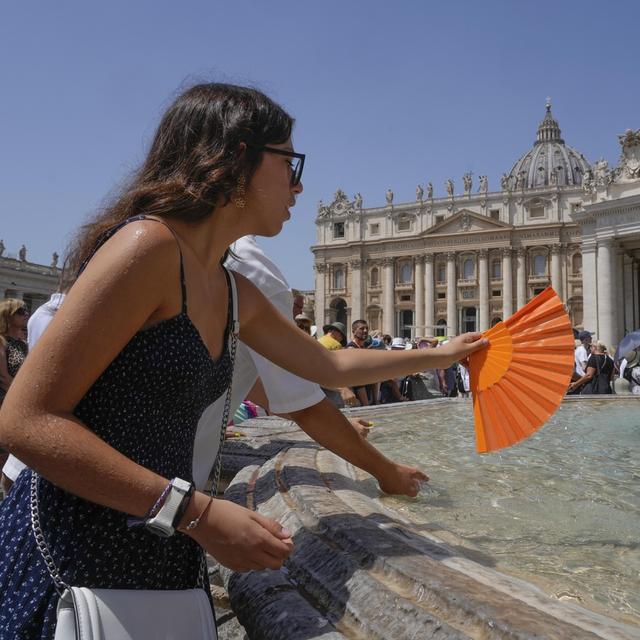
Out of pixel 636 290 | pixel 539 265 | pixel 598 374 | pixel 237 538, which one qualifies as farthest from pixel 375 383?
pixel 539 265

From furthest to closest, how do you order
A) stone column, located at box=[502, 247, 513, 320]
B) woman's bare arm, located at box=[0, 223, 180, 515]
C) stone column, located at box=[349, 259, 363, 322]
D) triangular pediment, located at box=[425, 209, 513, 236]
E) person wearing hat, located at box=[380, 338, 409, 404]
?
stone column, located at box=[349, 259, 363, 322]
triangular pediment, located at box=[425, 209, 513, 236]
stone column, located at box=[502, 247, 513, 320]
person wearing hat, located at box=[380, 338, 409, 404]
woman's bare arm, located at box=[0, 223, 180, 515]

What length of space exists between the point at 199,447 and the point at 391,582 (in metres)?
0.47

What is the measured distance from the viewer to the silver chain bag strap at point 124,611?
0.80 meters

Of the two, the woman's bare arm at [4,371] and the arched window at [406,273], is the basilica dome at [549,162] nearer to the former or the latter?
the arched window at [406,273]

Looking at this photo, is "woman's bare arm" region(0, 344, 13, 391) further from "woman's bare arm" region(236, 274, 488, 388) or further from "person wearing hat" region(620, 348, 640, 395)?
"person wearing hat" region(620, 348, 640, 395)

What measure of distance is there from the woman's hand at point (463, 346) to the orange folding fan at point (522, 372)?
0.09 feet

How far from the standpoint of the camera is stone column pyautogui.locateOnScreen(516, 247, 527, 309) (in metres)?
42.8

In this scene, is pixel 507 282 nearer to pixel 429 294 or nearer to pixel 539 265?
pixel 539 265

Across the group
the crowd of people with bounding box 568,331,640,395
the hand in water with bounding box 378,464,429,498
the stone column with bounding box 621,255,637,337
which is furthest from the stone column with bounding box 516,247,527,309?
the hand in water with bounding box 378,464,429,498

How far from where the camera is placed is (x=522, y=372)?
5.57 ft

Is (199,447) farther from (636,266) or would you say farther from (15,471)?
(636,266)

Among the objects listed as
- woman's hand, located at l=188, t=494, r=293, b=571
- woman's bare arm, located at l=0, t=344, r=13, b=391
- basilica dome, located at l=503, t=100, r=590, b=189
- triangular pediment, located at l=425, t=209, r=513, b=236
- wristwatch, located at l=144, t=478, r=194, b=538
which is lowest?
woman's hand, located at l=188, t=494, r=293, b=571

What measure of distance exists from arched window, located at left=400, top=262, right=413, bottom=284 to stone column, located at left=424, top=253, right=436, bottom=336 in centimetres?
161

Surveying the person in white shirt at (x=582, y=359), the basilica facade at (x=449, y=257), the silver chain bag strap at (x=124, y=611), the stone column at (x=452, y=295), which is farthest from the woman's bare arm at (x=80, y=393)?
the stone column at (x=452, y=295)
